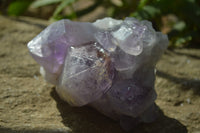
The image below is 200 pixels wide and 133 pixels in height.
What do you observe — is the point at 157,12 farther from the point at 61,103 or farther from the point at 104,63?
the point at 61,103

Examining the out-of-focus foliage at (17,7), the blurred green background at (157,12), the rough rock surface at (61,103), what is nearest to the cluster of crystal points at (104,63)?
the rough rock surface at (61,103)

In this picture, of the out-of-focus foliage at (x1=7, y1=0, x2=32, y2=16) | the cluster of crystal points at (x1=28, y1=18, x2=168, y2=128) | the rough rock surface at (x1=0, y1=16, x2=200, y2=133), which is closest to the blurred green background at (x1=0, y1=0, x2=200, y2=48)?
the out-of-focus foliage at (x1=7, y1=0, x2=32, y2=16)

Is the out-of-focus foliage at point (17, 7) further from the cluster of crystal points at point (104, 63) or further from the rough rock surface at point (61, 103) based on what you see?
the cluster of crystal points at point (104, 63)

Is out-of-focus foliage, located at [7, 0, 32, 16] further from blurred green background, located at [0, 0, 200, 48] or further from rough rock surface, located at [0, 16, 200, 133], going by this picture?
rough rock surface, located at [0, 16, 200, 133]

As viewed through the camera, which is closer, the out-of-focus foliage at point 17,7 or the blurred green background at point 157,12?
the blurred green background at point 157,12

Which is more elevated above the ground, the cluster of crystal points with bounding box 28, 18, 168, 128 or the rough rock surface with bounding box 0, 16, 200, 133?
the cluster of crystal points with bounding box 28, 18, 168, 128

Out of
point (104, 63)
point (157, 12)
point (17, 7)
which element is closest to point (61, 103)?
point (104, 63)
